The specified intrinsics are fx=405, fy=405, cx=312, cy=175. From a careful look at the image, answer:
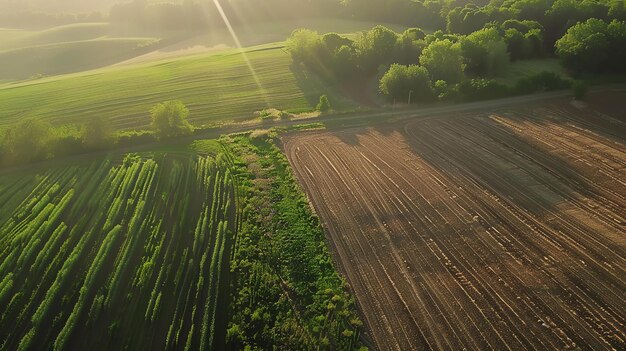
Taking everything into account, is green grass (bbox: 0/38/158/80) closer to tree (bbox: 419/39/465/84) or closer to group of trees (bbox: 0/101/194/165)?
group of trees (bbox: 0/101/194/165)

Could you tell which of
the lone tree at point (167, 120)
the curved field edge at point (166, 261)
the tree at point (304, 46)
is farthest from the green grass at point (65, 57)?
the curved field edge at point (166, 261)

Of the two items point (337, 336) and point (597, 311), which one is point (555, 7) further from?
point (337, 336)

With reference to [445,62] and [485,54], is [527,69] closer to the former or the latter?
[485,54]

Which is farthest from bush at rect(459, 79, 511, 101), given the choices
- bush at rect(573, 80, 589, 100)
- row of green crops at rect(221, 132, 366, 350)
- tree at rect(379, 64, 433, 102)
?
row of green crops at rect(221, 132, 366, 350)

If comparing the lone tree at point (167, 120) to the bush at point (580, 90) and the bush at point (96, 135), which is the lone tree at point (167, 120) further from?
the bush at point (580, 90)

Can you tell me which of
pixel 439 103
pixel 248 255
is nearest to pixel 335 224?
pixel 248 255
